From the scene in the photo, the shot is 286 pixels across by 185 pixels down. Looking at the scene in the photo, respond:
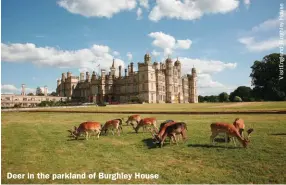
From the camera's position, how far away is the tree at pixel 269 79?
73688 mm

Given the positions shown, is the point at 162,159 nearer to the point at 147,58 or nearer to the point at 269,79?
the point at 269,79

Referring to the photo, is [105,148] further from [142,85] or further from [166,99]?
[166,99]

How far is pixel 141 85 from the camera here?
301ft

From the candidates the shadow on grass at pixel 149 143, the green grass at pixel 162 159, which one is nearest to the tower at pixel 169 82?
the shadow on grass at pixel 149 143

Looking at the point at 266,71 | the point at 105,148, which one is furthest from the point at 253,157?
the point at 266,71

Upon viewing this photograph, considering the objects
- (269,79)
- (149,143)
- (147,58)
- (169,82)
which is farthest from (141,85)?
(149,143)

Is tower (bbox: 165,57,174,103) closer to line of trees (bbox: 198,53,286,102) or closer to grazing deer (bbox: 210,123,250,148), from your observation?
line of trees (bbox: 198,53,286,102)

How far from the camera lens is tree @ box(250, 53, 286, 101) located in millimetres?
73688

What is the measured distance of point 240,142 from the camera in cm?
1118

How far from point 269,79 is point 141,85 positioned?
40.8 metres

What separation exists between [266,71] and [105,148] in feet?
257

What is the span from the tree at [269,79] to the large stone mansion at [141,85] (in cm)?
3052

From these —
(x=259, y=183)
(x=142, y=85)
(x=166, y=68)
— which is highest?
(x=166, y=68)

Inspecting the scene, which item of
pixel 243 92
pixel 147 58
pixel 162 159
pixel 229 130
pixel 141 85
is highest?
pixel 147 58
